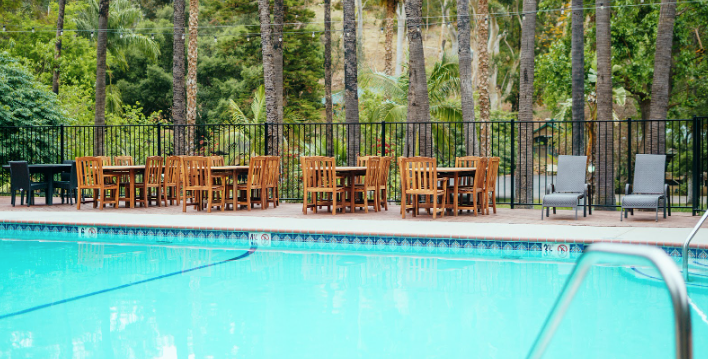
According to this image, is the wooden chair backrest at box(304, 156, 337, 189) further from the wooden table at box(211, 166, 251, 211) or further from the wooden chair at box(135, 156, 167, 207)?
the wooden chair at box(135, 156, 167, 207)

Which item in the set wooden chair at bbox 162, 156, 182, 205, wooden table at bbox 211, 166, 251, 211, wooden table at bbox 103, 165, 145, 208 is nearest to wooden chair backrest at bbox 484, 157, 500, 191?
wooden table at bbox 211, 166, 251, 211

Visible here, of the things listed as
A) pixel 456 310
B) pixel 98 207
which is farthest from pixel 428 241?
pixel 98 207

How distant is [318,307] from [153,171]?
299 inches

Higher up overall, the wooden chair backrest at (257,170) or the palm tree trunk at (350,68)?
the palm tree trunk at (350,68)

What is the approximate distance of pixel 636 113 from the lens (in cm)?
2716

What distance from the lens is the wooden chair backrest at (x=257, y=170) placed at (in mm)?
11242

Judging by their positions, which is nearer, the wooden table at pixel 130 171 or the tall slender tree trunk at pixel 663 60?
the wooden table at pixel 130 171

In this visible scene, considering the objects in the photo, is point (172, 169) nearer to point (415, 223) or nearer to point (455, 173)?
point (415, 223)

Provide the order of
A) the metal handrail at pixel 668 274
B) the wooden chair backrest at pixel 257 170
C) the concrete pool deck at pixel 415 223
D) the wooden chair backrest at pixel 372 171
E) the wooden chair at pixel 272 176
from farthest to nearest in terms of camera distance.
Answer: the wooden chair at pixel 272 176, the wooden chair backrest at pixel 257 170, the wooden chair backrest at pixel 372 171, the concrete pool deck at pixel 415 223, the metal handrail at pixel 668 274

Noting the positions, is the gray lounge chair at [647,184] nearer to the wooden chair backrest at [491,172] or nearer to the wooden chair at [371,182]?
the wooden chair backrest at [491,172]

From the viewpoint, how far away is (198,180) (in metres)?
11.8

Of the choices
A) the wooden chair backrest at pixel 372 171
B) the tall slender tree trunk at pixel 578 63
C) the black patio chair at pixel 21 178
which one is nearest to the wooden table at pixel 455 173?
the wooden chair backrest at pixel 372 171

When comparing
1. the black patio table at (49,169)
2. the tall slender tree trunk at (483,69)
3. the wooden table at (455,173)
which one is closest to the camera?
the wooden table at (455,173)

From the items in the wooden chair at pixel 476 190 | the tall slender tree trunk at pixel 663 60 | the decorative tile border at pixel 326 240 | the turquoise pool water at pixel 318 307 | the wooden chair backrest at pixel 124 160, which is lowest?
the turquoise pool water at pixel 318 307
